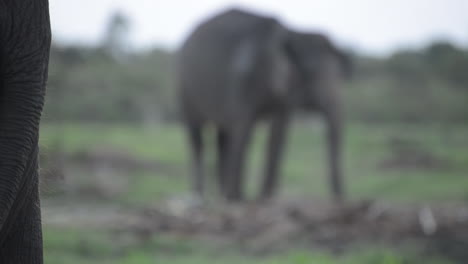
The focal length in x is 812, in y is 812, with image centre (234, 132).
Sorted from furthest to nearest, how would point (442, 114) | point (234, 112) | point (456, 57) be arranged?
point (456, 57) → point (442, 114) → point (234, 112)

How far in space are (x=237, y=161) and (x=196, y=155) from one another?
229 centimetres

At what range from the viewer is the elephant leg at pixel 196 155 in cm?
1175

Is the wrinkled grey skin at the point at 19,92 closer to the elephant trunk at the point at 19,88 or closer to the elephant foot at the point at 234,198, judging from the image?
the elephant trunk at the point at 19,88

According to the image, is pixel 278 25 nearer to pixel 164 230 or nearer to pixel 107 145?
pixel 164 230

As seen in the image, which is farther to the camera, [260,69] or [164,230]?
[260,69]

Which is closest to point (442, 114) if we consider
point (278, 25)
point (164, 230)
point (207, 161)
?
point (207, 161)

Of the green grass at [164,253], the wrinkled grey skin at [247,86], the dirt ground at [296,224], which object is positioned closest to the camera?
the green grass at [164,253]

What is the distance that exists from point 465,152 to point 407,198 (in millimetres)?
6068

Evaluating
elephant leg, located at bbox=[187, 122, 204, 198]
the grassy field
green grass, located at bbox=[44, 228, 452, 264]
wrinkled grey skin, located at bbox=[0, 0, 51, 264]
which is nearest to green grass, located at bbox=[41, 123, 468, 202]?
the grassy field

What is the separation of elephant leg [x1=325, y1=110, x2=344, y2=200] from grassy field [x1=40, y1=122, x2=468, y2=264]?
88 centimetres

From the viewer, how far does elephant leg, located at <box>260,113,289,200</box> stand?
10.6 m

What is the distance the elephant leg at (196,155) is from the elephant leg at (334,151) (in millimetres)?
1969

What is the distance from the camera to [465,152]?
59.1 feet

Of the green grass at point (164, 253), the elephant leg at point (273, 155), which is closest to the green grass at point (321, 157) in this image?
the elephant leg at point (273, 155)
